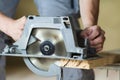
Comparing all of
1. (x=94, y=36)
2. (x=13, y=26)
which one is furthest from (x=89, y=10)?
(x=13, y=26)

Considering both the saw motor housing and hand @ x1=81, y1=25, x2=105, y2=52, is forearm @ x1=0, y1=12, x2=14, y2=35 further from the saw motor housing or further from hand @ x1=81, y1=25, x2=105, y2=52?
hand @ x1=81, y1=25, x2=105, y2=52

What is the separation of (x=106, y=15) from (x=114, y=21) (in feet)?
0.24

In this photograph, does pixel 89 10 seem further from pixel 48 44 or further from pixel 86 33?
pixel 48 44

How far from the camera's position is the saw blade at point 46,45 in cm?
81

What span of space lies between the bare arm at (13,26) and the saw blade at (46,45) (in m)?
0.05

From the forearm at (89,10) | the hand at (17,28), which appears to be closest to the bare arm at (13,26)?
the hand at (17,28)

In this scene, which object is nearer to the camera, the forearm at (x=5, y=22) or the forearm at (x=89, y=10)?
the forearm at (x=5, y=22)

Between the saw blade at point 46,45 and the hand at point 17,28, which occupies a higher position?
the hand at point 17,28

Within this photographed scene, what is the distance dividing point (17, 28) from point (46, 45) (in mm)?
119

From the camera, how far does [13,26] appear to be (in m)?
0.92

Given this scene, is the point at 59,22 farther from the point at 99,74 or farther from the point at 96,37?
the point at 99,74

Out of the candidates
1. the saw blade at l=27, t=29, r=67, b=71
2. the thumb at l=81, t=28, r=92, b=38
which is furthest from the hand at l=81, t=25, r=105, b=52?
the saw blade at l=27, t=29, r=67, b=71

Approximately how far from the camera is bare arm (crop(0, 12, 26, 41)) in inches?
34.6

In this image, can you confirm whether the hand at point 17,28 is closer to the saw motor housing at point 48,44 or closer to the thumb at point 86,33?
the saw motor housing at point 48,44
